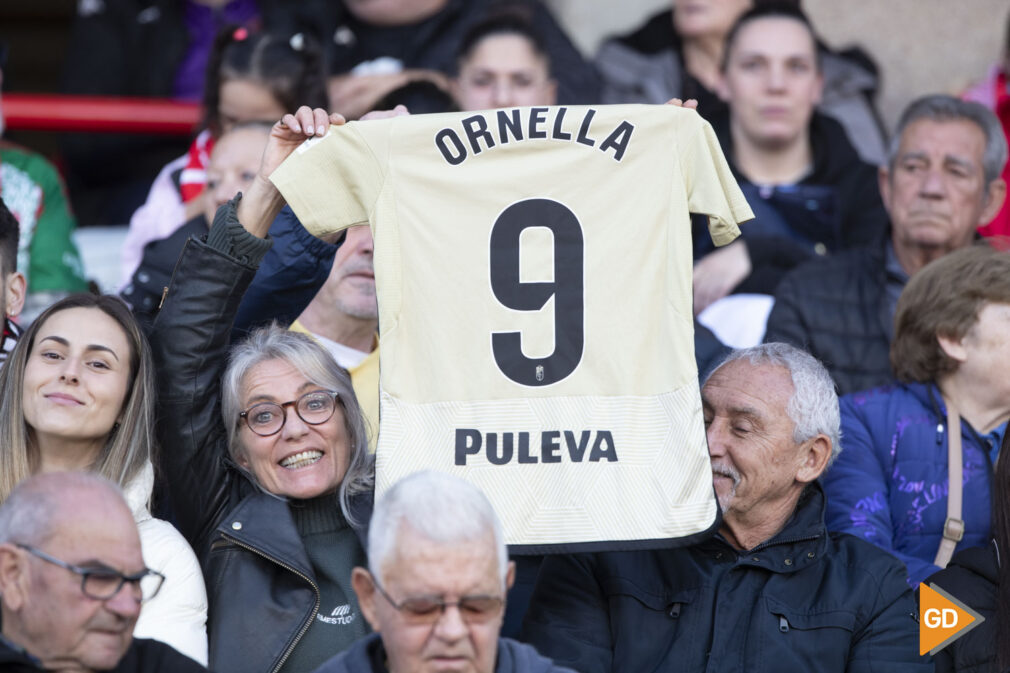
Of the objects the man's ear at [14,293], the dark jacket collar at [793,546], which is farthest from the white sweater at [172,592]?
the dark jacket collar at [793,546]

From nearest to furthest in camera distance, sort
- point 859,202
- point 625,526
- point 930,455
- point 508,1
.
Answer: point 625,526 → point 930,455 → point 859,202 → point 508,1

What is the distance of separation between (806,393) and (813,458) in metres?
0.18

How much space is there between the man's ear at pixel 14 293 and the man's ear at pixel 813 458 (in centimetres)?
232

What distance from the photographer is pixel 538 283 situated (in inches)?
150

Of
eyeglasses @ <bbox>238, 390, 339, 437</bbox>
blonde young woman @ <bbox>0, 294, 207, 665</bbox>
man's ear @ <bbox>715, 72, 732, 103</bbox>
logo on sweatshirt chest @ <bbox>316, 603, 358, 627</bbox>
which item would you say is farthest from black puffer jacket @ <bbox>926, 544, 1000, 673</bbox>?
man's ear @ <bbox>715, 72, 732, 103</bbox>

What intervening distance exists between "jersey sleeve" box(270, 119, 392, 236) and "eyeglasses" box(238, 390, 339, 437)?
0.49 m

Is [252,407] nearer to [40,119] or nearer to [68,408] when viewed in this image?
[68,408]

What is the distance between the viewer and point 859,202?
6.31 metres

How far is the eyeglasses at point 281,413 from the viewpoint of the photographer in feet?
13.0

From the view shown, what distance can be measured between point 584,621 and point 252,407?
42.2 inches

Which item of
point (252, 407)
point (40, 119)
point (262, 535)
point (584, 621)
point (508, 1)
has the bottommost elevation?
point (584, 621)

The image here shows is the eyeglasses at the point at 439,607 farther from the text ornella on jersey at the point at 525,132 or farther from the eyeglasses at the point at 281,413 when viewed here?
the text ornella on jersey at the point at 525,132

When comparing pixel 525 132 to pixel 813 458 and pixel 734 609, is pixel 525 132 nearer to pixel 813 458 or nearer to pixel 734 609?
pixel 813 458

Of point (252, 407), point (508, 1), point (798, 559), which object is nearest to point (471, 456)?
point (252, 407)
